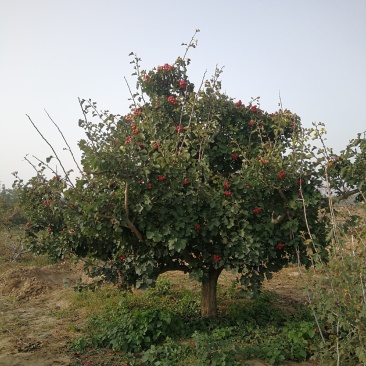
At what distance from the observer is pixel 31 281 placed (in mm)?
9828

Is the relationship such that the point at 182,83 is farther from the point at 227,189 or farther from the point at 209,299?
the point at 209,299

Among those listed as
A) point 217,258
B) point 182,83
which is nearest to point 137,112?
point 182,83

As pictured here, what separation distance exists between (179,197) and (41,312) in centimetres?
515

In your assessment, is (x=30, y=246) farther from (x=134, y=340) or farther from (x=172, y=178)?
(x=172, y=178)

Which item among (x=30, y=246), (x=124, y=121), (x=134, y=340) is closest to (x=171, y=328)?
(x=134, y=340)

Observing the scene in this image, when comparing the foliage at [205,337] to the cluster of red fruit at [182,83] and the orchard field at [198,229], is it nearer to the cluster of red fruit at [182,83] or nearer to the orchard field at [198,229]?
the orchard field at [198,229]

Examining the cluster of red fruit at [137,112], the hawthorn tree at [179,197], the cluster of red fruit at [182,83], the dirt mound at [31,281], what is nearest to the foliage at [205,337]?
the hawthorn tree at [179,197]

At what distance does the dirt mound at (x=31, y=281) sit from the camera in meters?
9.30

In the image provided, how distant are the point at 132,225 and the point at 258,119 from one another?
299 cm

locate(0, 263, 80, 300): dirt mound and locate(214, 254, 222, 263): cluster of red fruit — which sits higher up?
locate(214, 254, 222, 263): cluster of red fruit

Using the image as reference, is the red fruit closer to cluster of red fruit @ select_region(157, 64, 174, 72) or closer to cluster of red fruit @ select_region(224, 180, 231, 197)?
cluster of red fruit @ select_region(157, 64, 174, 72)

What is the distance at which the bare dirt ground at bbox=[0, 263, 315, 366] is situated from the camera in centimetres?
518

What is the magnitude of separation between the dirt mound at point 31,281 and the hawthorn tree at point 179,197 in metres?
4.15

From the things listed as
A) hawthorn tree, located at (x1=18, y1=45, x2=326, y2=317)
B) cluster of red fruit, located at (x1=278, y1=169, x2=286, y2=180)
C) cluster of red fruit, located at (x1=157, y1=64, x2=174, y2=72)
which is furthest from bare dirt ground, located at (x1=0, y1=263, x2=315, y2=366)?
cluster of red fruit, located at (x1=157, y1=64, x2=174, y2=72)
